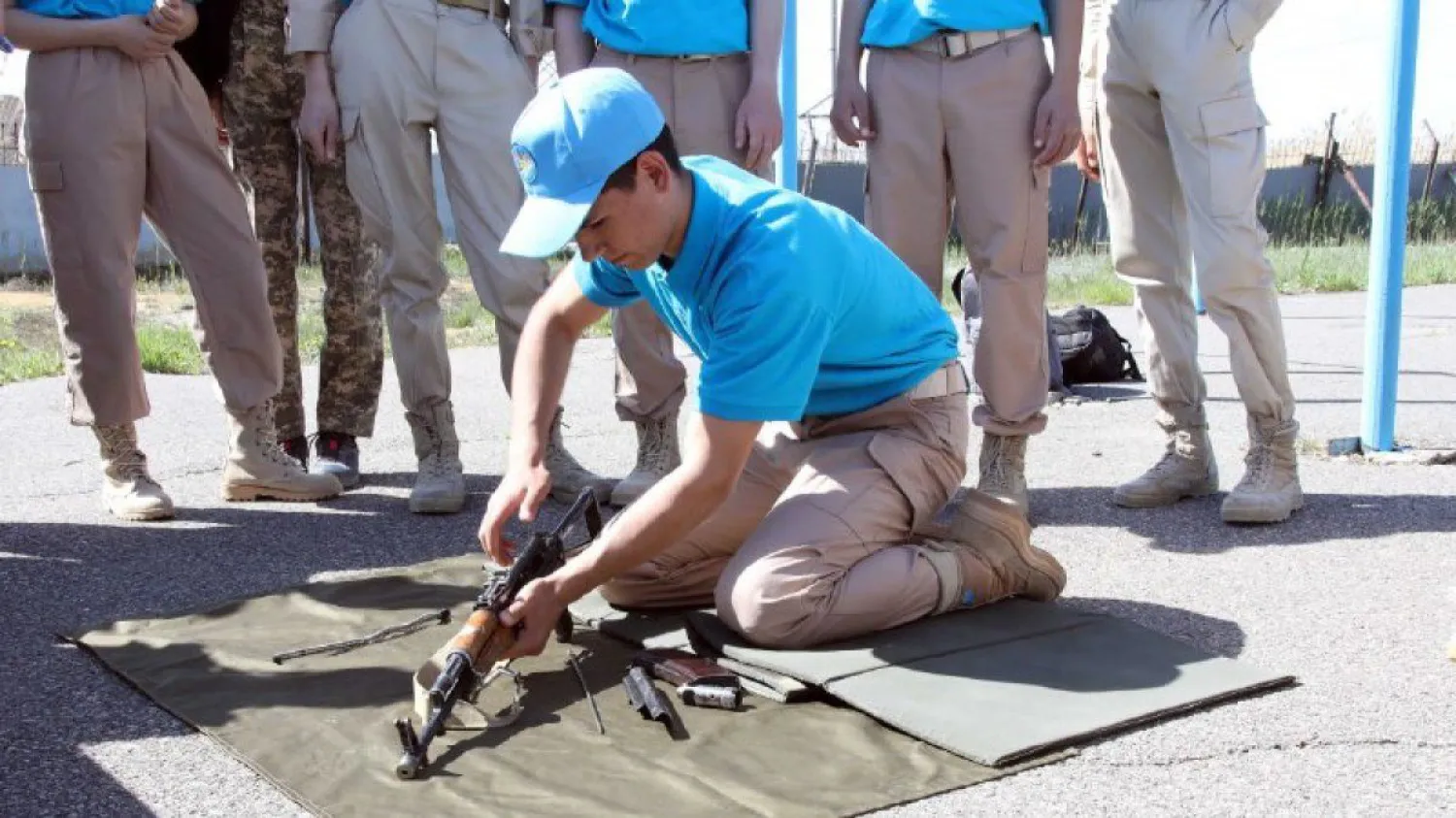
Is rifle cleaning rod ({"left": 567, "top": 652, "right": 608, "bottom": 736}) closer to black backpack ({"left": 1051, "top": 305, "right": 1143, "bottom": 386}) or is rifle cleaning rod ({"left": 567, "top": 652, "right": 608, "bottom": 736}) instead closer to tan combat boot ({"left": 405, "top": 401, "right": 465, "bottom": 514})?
tan combat boot ({"left": 405, "top": 401, "right": 465, "bottom": 514})

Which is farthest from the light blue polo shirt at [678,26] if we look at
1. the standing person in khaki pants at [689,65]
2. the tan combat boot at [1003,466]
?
the tan combat boot at [1003,466]

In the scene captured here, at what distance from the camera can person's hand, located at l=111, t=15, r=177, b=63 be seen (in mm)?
4875

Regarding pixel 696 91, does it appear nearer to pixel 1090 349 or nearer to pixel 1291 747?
pixel 1291 747

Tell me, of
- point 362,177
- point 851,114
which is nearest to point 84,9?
point 362,177

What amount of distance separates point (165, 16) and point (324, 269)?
40.1 inches

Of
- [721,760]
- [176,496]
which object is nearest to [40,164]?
[176,496]

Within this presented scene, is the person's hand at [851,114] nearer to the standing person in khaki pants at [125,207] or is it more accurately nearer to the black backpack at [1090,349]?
the standing person in khaki pants at [125,207]

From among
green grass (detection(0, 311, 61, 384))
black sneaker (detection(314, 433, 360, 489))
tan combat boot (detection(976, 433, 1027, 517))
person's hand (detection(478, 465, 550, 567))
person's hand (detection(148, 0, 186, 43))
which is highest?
person's hand (detection(148, 0, 186, 43))

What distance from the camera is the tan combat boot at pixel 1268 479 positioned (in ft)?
15.9

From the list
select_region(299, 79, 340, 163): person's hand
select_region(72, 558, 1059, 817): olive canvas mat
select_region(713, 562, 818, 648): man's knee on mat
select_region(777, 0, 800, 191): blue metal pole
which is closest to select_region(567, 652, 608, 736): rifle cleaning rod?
select_region(72, 558, 1059, 817): olive canvas mat

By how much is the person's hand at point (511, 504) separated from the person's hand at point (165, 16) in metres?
2.09

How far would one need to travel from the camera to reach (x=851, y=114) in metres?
4.95

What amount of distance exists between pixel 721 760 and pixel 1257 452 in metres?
2.51

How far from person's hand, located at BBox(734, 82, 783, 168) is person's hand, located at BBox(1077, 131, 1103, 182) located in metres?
1.04
